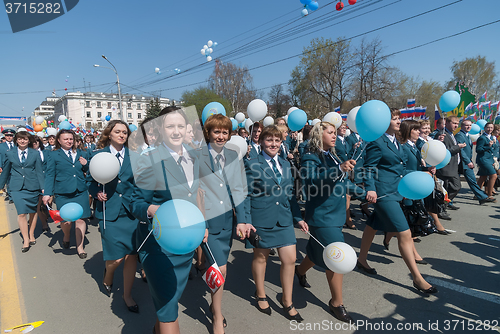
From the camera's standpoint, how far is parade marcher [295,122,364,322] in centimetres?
274

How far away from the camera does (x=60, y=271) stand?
4.01 m

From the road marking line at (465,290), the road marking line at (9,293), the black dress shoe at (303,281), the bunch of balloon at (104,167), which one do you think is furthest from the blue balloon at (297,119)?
the road marking line at (9,293)

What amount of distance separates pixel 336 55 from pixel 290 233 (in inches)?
1312

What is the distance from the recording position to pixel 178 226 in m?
1.58

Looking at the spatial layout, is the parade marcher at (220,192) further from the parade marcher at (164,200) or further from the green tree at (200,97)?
the green tree at (200,97)

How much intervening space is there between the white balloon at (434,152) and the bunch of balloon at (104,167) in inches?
157

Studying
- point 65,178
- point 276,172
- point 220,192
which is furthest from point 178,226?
point 65,178

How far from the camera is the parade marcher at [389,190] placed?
128 inches

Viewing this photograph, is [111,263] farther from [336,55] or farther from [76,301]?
[336,55]

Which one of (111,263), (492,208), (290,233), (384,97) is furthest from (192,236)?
(384,97)

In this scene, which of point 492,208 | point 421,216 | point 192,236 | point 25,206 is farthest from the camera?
point 492,208

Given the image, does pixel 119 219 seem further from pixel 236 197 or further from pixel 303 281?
pixel 303 281

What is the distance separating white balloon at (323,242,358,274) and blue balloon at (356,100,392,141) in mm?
1165

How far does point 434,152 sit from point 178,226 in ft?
12.1
